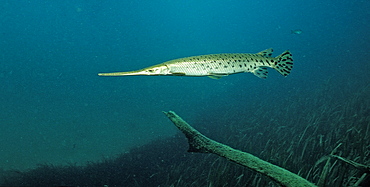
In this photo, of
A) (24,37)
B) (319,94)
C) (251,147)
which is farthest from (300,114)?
(24,37)

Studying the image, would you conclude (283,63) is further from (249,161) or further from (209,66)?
(249,161)

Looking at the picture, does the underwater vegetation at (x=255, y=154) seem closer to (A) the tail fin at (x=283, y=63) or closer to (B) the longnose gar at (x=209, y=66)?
(A) the tail fin at (x=283, y=63)

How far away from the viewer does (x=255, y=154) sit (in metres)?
6.75

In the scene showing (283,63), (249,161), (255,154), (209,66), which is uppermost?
(209,66)

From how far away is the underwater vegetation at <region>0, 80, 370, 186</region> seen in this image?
4766 mm

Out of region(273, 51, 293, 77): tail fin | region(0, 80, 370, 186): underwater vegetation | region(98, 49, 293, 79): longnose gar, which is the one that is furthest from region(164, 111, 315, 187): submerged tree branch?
region(273, 51, 293, 77): tail fin

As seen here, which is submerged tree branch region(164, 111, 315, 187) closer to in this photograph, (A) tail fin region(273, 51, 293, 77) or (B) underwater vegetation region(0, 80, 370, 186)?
(B) underwater vegetation region(0, 80, 370, 186)

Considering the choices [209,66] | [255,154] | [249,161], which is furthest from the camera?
[255,154]

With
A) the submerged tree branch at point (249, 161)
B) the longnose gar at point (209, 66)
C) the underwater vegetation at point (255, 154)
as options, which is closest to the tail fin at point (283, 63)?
the longnose gar at point (209, 66)

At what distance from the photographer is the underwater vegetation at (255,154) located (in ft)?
15.6

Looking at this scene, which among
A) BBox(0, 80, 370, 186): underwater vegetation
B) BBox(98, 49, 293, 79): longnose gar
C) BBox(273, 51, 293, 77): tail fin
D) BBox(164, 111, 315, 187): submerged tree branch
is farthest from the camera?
BBox(0, 80, 370, 186): underwater vegetation

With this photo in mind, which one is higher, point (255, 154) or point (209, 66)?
point (209, 66)

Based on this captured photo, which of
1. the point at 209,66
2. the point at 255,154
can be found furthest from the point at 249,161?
the point at 255,154

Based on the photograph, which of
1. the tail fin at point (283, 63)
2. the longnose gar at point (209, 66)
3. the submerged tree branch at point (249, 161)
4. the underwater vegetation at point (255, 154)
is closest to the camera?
the submerged tree branch at point (249, 161)
